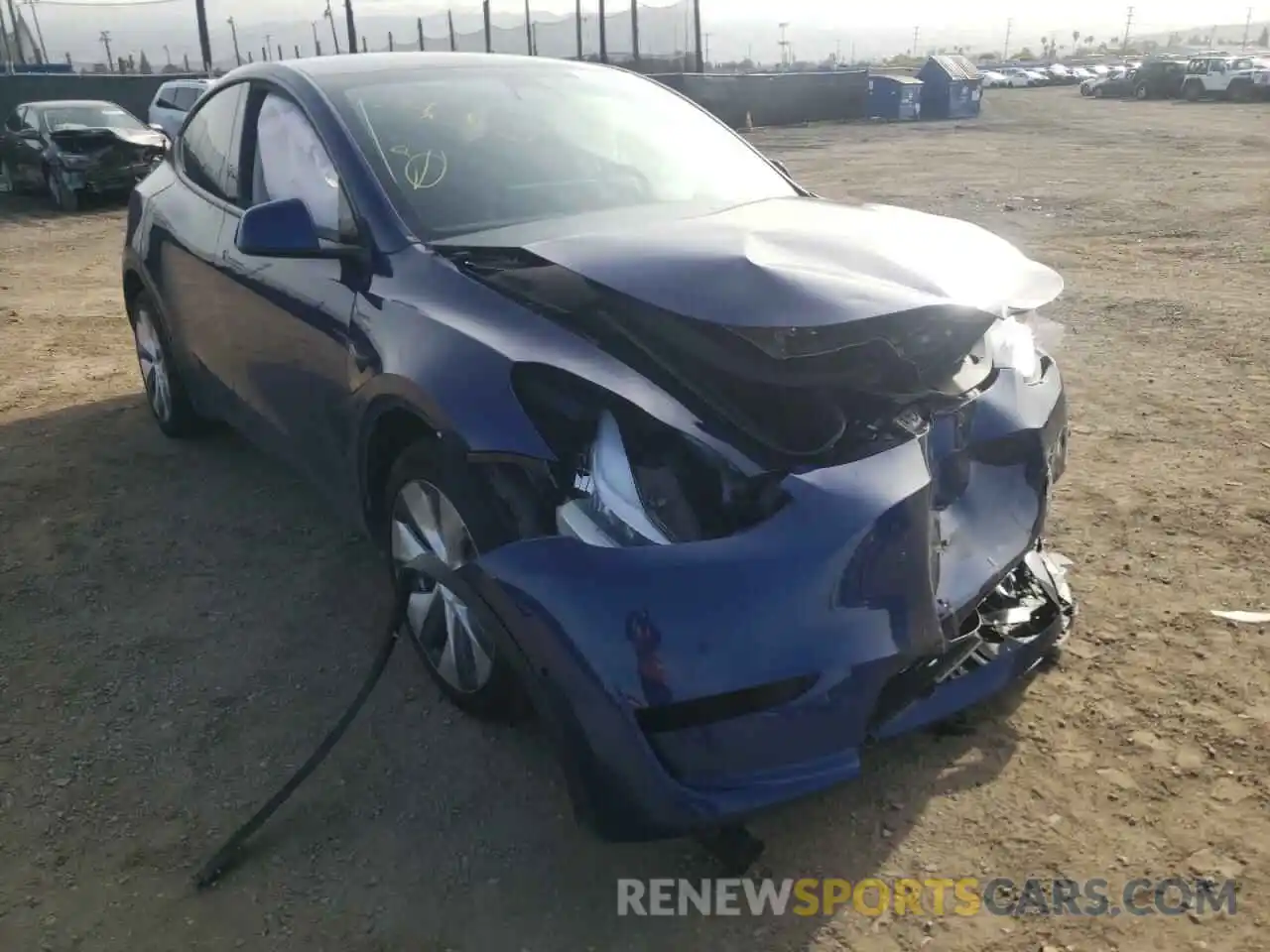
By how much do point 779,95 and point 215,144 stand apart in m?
30.1

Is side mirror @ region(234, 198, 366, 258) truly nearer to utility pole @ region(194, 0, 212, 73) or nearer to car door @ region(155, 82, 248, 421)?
car door @ region(155, 82, 248, 421)

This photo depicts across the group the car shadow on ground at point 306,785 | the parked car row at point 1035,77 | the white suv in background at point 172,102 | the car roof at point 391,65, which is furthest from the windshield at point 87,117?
the parked car row at point 1035,77

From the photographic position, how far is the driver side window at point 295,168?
3.32 m

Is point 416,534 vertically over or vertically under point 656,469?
under

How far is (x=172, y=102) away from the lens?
60.1ft

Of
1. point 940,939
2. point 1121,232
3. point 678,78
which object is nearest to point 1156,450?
point 940,939

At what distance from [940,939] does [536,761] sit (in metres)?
1.09

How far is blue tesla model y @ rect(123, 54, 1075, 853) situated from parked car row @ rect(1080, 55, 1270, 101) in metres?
39.7

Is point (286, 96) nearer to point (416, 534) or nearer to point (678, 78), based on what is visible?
point (416, 534)

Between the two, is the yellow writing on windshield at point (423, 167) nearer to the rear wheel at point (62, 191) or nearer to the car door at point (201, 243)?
the car door at point (201, 243)

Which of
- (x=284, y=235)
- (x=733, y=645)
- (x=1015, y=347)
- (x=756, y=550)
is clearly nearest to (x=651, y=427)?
(x=756, y=550)

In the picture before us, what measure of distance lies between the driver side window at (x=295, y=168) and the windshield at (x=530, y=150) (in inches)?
6.0

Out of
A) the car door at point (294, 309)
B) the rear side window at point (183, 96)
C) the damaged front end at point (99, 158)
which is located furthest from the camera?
the rear side window at point (183, 96)

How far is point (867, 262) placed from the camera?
8.47 ft
